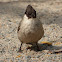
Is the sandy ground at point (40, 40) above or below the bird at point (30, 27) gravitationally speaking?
below

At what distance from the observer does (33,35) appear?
148 inches

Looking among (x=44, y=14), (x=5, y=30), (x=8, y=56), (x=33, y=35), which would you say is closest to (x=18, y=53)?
(x=8, y=56)

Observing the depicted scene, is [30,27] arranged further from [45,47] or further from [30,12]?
[45,47]

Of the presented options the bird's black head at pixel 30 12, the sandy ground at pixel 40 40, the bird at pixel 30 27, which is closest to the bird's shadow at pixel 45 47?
the sandy ground at pixel 40 40

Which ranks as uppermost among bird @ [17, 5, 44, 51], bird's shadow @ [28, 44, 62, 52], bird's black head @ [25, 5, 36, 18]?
bird's black head @ [25, 5, 36, 18]

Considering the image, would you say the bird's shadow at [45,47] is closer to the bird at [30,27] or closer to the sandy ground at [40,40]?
the sandy ground at [40,40]

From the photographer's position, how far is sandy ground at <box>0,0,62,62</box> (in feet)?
12.3

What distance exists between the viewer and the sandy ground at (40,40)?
374 cm

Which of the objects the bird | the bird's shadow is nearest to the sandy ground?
the bird's shadow

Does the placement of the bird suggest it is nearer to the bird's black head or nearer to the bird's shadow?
the bird's black head

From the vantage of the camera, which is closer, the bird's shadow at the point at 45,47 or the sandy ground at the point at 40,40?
the sandy ground at the point at 40,40

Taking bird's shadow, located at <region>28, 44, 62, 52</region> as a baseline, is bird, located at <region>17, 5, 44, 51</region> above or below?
above

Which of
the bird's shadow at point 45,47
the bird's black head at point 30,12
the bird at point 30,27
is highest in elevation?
the bird's black head at point 30,12

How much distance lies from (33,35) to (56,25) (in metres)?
2.01
